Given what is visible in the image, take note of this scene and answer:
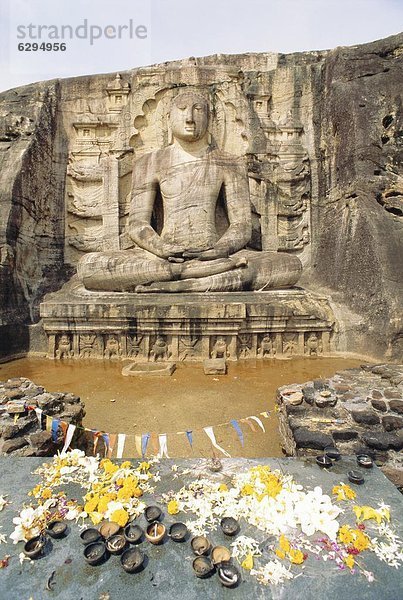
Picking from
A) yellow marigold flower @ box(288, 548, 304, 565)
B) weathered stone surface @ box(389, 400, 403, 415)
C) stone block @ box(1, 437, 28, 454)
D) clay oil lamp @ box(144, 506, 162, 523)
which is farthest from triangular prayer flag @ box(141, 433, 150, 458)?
weathered stone surface @ box(389, 400, 403, 415)

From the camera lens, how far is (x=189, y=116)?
734cm

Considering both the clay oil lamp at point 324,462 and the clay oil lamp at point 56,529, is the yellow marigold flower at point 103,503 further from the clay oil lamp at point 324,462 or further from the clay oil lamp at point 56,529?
the clay oil lamp at point 324,462

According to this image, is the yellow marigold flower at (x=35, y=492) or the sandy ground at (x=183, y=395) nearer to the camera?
the yellow marigold flower at (x=35, y=492)

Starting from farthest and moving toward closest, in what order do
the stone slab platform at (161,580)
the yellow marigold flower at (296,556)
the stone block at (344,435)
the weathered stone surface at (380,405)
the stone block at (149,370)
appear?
the stone block at (149,370) < the weathered stone surface at (380,405) < the stone block at (344,435) < the yellow marigold flower at (296,556) < the stone slab platform at (161,580)

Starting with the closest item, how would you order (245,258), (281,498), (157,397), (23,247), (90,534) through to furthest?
(90,534) → (281,498) → (157,397) → (245,258) → (23,247)

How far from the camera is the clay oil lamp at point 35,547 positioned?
115 centimetres

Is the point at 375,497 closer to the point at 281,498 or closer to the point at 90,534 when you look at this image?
the point at 281,498

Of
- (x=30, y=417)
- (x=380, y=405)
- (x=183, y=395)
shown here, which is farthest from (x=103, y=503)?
(x=183, y=395)

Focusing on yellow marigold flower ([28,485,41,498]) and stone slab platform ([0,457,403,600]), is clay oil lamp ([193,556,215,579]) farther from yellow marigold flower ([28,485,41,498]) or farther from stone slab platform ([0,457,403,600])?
yellow marigold flower ([28,485,41,498])

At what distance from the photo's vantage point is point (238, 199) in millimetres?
7582

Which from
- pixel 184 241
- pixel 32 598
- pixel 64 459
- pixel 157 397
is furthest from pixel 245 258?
pixel 32 598

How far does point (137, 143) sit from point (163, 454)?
8025 millimetres

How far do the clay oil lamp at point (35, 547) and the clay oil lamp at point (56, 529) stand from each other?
32 mm

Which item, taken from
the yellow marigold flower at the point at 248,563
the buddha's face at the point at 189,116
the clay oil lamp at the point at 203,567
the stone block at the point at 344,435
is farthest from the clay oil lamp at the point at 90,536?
the buddha's face at the point at 189,116
